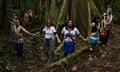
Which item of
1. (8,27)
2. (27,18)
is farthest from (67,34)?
(27,18)

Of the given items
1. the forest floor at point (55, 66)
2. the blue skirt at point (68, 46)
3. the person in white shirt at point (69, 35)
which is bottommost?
the forest floor at point (55, 66)

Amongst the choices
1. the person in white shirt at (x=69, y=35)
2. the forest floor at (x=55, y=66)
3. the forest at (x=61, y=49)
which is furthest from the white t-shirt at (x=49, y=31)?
the forest floor at (x=55, y=66)

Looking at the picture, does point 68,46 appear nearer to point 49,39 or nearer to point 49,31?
point 49,39

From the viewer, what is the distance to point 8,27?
55.7 feet

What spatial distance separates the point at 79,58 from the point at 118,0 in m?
15.2

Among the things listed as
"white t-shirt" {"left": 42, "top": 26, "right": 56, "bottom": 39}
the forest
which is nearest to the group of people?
"white t-shirt" {"left": 42, "top": 26, "right": 56, "bottom": 39}

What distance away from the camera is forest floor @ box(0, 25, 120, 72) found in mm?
11006

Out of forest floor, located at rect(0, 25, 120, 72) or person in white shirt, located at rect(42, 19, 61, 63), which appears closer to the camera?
forest floor, located at rect(0, 25, 120, 72)

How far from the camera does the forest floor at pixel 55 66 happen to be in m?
11.0

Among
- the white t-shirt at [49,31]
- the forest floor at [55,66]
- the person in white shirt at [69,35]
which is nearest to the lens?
the forest floor at [55,66]

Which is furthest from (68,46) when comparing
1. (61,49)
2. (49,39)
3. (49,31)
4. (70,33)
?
(61,49)

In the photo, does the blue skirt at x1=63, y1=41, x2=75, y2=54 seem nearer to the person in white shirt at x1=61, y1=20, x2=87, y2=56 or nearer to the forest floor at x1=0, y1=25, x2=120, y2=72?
the person in white shirt at x1=61, y1=20, x2=87, y2=56

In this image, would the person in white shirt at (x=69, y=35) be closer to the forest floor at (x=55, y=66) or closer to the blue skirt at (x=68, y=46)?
the blue skirt at (x=68, y=46)

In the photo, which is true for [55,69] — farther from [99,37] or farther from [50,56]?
[99,37]
